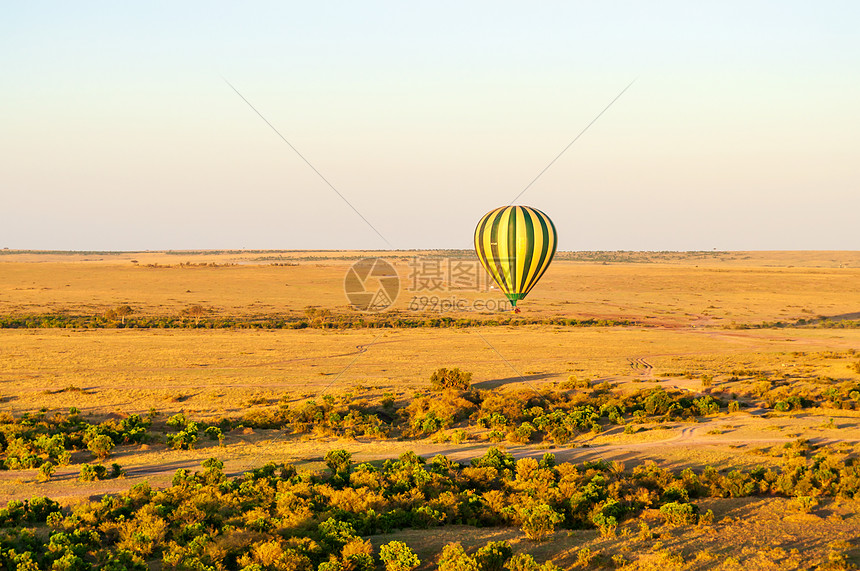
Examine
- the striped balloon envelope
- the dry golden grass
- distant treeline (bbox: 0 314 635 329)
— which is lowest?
distant treeline (bbox: 0 314 635 329)

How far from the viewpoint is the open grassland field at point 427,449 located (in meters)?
14.5

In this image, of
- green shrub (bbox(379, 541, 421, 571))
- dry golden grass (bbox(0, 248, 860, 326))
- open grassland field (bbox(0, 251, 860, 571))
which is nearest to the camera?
green shrub (bbox(379, 541, 421, 571))

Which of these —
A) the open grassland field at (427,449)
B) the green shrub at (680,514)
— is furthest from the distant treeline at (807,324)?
the green shrub at (680,514)

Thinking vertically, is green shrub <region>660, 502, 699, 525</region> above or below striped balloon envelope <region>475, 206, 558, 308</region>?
below

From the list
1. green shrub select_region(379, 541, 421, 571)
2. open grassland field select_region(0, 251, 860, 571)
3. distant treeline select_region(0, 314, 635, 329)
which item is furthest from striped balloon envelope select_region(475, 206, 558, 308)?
distant treeline select_region(0, 314, 635, 329)

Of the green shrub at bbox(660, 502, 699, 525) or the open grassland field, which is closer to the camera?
the open grassland field

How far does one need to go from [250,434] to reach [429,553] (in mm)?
12168

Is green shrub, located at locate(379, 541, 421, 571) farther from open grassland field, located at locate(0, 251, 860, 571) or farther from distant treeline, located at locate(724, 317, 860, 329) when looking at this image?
distant treeline, located at locate(724, 317, 860, 329)

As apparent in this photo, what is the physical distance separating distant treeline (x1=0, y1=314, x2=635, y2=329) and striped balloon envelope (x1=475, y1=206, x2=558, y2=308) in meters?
23.5

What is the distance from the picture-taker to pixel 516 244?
33500mm

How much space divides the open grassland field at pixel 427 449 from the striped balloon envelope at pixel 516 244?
513cm

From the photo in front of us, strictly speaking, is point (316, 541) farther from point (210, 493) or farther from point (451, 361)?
point (451, 361)

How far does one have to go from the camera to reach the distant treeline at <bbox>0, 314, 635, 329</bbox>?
182ft

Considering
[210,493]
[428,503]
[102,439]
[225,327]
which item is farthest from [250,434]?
[225,327]
